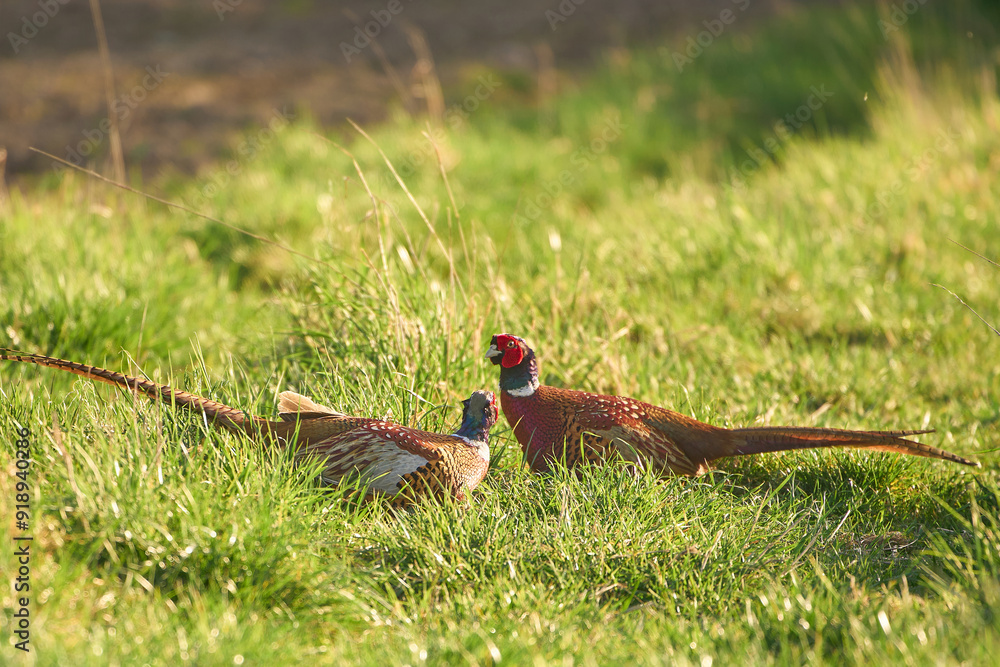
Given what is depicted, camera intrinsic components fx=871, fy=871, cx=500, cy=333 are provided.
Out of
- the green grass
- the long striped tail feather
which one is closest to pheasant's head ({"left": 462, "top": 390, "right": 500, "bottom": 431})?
the green grass

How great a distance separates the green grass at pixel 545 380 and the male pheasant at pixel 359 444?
83 mm

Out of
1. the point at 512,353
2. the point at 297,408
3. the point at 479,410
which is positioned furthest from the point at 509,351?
the point at 297,408

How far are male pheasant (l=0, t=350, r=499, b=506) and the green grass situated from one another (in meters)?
0.08

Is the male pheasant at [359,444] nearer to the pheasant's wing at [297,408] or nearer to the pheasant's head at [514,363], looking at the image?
the pheasant's wing at [297,408]

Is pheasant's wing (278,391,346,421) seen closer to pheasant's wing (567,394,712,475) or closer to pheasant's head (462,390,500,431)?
pheasant's head (462,390,500,431)

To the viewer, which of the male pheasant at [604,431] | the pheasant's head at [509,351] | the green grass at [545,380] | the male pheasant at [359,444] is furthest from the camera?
the pheasant's head at [509,351]

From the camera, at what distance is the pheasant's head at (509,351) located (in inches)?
123

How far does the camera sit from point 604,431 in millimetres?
3018

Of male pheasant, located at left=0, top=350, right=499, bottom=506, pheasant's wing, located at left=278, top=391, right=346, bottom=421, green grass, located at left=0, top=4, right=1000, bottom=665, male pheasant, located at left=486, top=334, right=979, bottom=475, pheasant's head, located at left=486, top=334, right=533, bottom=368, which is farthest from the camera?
pheasant's head, located at left=486, top=334, right=533, bottom=368

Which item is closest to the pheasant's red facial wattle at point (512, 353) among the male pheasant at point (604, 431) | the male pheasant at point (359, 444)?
the male pheasant at point (604, 431)

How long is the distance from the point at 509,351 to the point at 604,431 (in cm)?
44

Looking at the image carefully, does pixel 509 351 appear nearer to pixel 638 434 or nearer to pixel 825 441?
→ pixel 638 434

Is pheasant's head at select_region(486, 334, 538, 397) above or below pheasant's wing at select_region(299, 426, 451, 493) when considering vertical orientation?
above

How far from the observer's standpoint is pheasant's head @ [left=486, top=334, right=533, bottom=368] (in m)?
3.12
